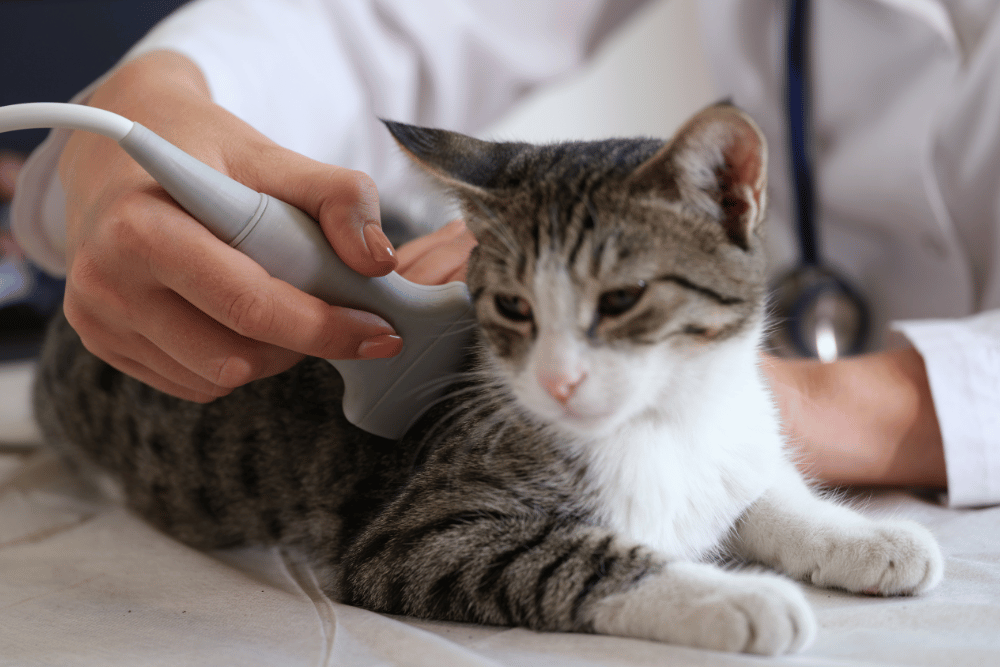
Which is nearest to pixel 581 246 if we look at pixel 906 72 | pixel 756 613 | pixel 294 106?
pixel 756 613

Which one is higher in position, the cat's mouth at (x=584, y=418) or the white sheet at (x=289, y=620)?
the cat's mouth at (x=584, y=418)

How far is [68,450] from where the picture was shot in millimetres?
1345

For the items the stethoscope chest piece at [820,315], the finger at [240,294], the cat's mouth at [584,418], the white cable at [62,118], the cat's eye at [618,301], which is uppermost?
the white cable at [62,118]

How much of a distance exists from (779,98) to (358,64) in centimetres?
92

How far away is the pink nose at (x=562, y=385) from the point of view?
699mm

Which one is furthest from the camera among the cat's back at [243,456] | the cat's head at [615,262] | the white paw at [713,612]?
the cat's back at [243,456]

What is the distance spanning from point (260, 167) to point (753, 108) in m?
1.23


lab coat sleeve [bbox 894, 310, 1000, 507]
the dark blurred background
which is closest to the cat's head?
lab coat sleeve [bbox 894, 310, 1000, 507]

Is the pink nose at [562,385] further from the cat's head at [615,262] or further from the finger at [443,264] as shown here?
the finger at [443,264]

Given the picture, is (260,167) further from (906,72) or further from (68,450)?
(906,72)

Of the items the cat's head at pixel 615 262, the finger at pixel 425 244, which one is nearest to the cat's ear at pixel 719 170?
the cat's head at pixel 615 262

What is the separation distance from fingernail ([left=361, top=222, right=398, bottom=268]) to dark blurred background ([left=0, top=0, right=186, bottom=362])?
1793 mm

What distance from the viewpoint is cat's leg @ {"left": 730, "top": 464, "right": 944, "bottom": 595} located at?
2.44 ft

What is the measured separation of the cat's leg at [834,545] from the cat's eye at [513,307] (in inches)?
14.7
